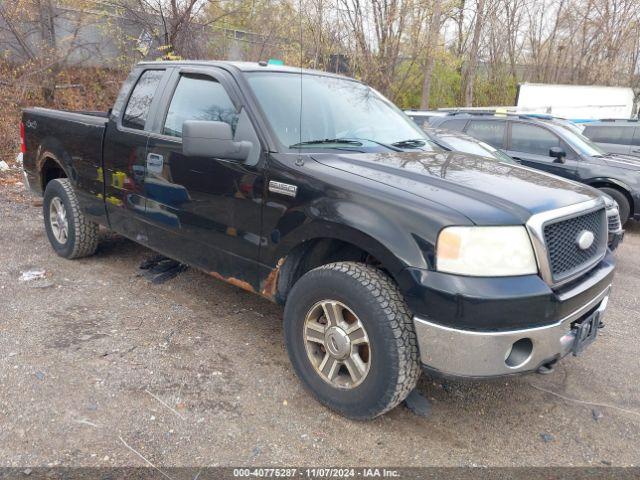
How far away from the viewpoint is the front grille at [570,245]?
257 centimetres

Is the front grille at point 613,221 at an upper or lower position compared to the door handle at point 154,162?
lower

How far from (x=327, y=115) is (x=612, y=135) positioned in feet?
33.4

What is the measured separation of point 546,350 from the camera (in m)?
2.54

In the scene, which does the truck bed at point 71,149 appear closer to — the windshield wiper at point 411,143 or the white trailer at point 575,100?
the windshield wiper at point 411,143

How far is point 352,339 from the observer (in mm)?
2766

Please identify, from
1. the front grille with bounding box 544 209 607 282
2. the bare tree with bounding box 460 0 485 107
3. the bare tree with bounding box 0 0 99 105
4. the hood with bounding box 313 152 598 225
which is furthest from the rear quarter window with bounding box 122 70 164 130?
the bare tree with bounding box 460 0 485 107

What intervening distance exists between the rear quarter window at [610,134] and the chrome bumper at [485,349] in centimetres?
1050

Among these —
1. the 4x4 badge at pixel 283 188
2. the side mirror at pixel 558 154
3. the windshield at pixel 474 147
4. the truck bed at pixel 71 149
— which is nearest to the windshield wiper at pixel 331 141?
the 4x4 badge at pixel 283 188

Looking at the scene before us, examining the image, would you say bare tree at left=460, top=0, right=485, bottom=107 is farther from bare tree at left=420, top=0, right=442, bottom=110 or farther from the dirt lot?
the dirt lot

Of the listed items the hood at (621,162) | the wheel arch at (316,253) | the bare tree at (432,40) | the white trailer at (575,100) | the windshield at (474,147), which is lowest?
the wheel arch at (316,253)

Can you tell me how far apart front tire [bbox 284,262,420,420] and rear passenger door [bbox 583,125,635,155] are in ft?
33.2

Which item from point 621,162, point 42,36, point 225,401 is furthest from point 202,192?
point 42,36

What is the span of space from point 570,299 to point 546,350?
0.27m

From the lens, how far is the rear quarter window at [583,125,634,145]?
37.1 ft
